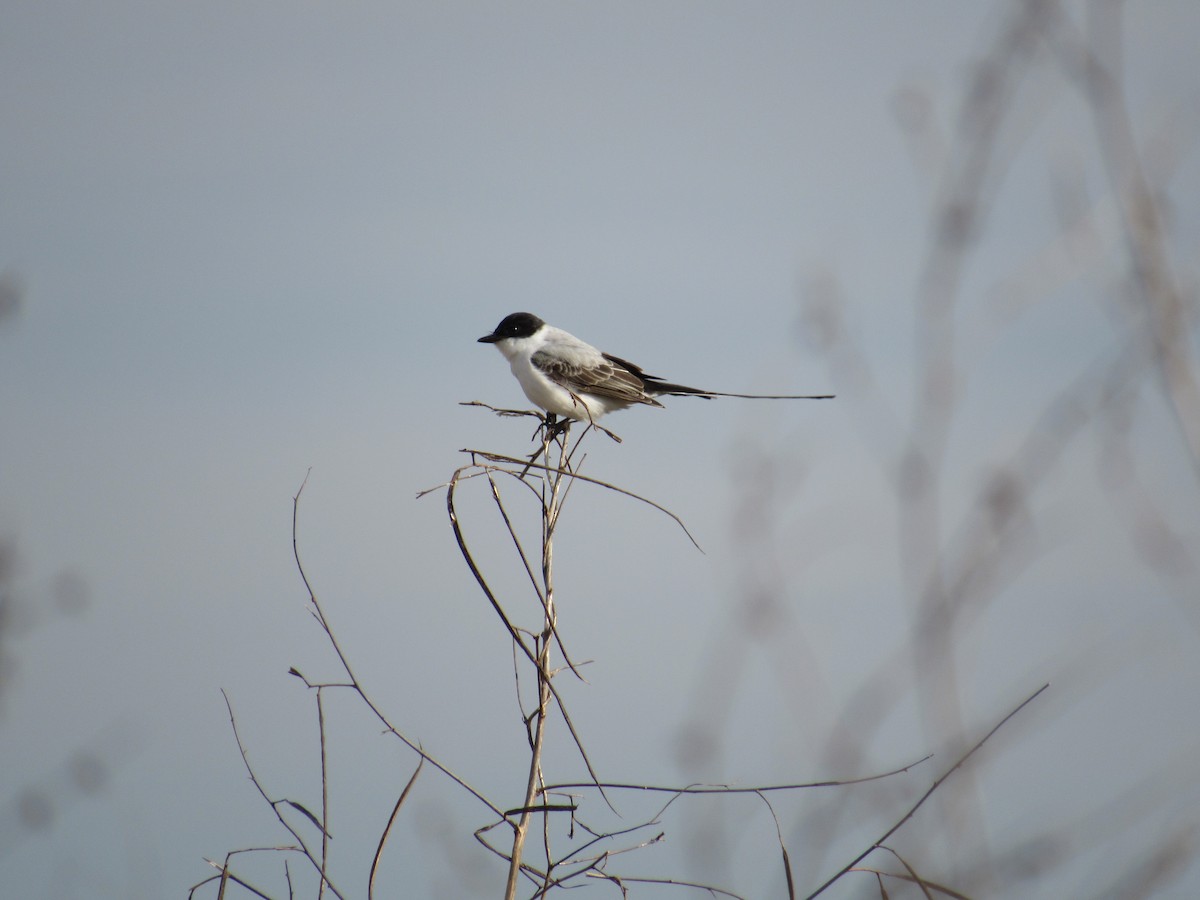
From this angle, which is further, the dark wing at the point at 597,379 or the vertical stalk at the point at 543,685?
the dark wing at the point at 597,379

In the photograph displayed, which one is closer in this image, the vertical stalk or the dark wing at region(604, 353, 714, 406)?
the vertical stalk

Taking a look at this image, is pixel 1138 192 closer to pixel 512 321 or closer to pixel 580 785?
pixel 580 785

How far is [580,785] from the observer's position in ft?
4.98

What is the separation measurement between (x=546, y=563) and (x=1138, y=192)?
1.07m

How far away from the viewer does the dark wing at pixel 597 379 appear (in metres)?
4.68

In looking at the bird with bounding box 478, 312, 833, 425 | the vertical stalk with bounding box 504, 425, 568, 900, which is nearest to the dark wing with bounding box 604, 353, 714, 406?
the bird with bounding box 478, 312, 833, 425

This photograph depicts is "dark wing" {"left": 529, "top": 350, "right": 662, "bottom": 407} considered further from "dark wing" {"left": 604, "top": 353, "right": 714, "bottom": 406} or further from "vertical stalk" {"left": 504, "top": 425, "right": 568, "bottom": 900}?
"vertical stalk" {"left": 504, "top": 425, "right": 568, "bottom": 900}

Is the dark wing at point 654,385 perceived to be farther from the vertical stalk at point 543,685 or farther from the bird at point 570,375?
the vertical stalk at point 543,685

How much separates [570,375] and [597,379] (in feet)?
0.45

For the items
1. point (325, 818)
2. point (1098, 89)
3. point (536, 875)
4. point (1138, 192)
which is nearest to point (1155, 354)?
point (1138, 192)

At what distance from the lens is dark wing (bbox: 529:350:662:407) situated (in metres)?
4.68

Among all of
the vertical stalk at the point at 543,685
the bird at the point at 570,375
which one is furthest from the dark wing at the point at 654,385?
the vertical stalk at the point at 543,685

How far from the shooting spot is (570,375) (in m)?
4.71

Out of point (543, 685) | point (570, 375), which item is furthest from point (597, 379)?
point (543, 685)
